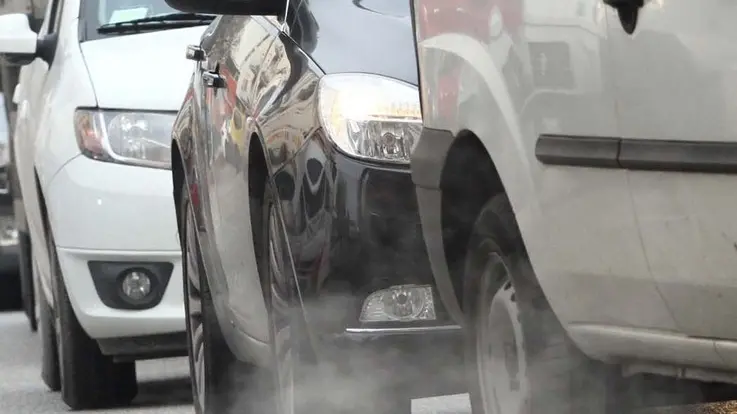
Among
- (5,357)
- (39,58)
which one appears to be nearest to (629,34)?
(39,58)

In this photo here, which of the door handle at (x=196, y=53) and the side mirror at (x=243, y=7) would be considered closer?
the side mirror at (x=243, y=7)

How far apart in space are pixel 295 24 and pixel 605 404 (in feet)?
5.63

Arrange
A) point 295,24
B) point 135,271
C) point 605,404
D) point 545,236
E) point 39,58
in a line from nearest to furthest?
point 545,236
point 605,404
point 295,24
point 135,271
point 39,58

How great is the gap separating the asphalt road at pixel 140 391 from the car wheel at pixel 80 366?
0.10 meters

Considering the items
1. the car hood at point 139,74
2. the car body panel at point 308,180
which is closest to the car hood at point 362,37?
the car body panel at point 308,180

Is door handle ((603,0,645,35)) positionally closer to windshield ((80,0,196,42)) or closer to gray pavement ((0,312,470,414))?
gray pavement ((0,312,470,414))

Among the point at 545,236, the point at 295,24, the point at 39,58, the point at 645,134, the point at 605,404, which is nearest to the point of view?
the point at 645,134

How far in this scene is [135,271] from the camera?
677 centimetres

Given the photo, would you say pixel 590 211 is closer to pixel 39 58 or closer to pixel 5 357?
pixel 39 58

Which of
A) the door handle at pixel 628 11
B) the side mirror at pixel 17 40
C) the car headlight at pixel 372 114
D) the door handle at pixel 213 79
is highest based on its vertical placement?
the door handle at pixel 628 11

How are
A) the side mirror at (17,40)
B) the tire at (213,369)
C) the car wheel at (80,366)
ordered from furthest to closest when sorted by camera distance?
1. the side mirror at (17,40)
2. the car wheel at (80,366)
3. the tire at (213,369)

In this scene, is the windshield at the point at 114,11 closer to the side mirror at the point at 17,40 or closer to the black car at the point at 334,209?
the side mirror at the point at 17,40

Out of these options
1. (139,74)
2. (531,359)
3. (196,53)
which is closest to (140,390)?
(139,74)

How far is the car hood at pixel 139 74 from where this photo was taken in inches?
272
